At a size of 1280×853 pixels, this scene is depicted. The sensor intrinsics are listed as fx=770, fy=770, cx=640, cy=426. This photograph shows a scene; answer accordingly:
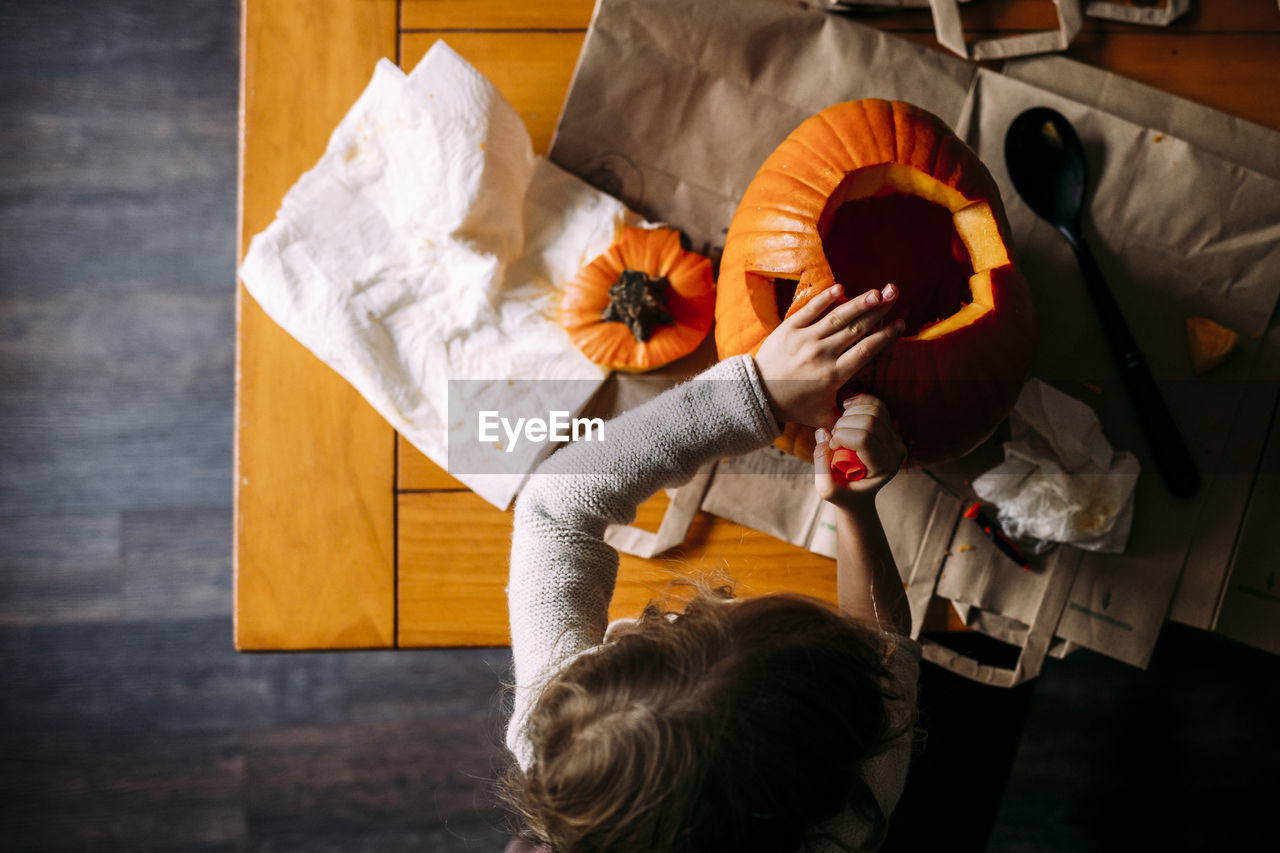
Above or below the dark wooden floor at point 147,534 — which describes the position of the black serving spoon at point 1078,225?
above

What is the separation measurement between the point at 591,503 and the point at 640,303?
0.58 ft

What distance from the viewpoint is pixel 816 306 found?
52cm

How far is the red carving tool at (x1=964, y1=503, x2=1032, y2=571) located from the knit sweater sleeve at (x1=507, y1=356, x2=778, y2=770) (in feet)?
0.71

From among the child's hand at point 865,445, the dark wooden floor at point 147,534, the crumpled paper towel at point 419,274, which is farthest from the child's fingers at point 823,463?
the dark wooden floor at point 147,534

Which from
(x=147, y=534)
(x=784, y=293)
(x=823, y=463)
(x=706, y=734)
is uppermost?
(x=784, y=293)

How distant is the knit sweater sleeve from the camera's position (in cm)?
58

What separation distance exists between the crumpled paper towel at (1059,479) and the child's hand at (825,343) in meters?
0.22

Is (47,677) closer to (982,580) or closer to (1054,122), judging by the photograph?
(982,580)

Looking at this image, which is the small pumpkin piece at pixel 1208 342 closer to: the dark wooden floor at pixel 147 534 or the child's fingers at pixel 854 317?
the child's fingers at pixel 854 317

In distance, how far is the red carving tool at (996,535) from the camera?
0.66 m

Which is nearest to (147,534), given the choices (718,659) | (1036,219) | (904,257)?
(718,659)

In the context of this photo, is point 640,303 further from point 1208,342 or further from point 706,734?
point 1208,342

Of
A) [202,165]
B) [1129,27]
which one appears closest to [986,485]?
[1129,27]

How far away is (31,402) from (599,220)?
3.20 ft
